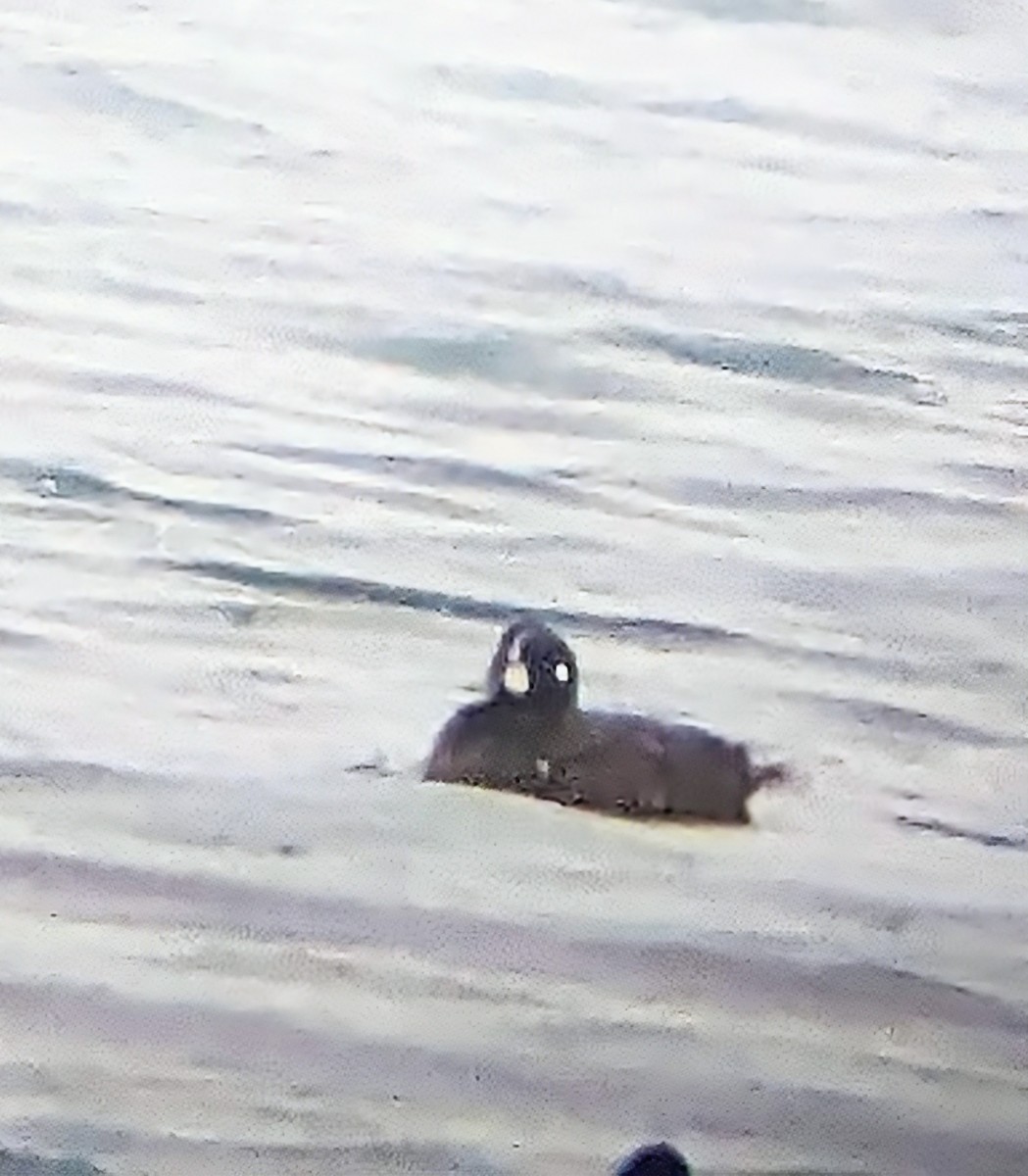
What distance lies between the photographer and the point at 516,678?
1178 mm

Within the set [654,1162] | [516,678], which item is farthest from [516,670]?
[654,1162]

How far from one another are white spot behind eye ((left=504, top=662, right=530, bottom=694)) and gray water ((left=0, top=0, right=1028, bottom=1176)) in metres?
0.03

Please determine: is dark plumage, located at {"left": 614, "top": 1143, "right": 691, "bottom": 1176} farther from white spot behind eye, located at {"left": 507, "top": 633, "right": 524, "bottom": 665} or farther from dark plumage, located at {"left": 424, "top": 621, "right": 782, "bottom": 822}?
white spot behind eye, located at {"left": 507, "top": 633, "right": 524, "bottom": 665}

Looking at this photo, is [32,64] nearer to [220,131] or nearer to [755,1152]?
[220,131]

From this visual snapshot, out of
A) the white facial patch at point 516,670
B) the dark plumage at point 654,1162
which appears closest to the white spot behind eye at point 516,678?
the white facial patch at point 516,670

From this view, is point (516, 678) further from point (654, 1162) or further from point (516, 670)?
point (654, 1162)

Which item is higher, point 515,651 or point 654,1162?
point 515,651

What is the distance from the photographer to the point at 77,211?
3.72 ft

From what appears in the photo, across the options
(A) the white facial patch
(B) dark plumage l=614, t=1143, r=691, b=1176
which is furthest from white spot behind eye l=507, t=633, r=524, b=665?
(B) dark plumage l=614, t=1143, r=691, b=1176

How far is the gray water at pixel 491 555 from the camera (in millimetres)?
1144

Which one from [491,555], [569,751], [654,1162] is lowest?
[654,1162]

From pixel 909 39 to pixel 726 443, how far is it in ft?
0.96

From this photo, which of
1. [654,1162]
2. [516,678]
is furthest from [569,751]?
[654,1162]

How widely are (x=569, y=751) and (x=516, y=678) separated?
2.5 inches
